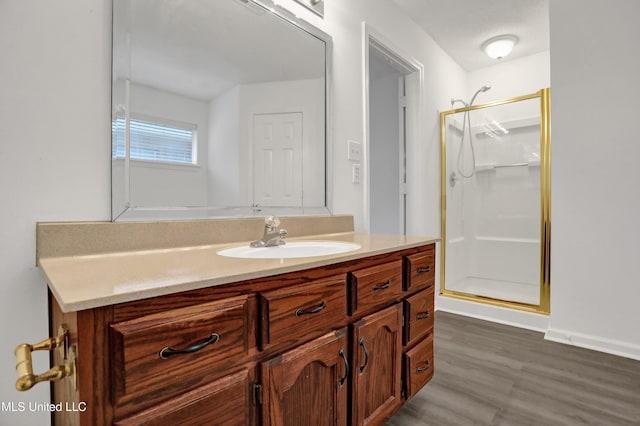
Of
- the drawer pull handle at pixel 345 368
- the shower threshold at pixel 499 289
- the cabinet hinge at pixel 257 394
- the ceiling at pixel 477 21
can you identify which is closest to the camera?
the cabinet hinge at pixel 257 394

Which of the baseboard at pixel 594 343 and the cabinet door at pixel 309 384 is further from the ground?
the cabinet door at pixel 309 384

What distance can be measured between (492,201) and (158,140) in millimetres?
3066

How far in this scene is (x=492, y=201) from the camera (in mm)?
3180

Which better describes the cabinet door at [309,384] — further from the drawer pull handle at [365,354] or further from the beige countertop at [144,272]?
the beige countertop at [144,272]

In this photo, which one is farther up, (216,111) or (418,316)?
(216,111)

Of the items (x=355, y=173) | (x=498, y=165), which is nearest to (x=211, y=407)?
(x=355, y=173)

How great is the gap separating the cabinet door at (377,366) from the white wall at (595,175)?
1676mm

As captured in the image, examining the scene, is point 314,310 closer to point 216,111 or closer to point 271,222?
point 271,222

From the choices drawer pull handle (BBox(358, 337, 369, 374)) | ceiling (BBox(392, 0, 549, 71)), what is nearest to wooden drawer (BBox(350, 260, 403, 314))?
drawer pull handle (BBox(358, 337, 369, 374))

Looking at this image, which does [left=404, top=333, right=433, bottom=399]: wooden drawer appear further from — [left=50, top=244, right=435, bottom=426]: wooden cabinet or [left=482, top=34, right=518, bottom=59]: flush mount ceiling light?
[left=482, top=34, right=518, bottom=59]: flush mount ceiling light

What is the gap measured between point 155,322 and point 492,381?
1759 mm

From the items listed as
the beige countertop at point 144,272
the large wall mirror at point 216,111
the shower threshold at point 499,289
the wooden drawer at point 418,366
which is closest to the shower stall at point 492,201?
the shower threshold at point 499,289

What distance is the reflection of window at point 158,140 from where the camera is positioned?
1.02 metres

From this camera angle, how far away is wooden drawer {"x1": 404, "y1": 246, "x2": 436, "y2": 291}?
1.29 m
